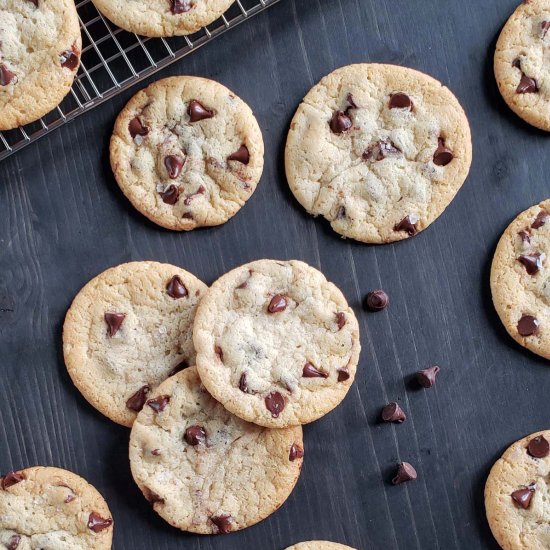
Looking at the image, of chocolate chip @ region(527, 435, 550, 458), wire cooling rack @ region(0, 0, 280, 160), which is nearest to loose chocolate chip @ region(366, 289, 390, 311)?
chocolate chip @ region(527, 435, 550, 458)

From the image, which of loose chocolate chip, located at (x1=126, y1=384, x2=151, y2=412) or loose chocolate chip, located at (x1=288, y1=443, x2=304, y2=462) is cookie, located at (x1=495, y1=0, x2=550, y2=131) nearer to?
loose chocolate chip, located at (x1=288, y1=443, x2=304, y2=462)

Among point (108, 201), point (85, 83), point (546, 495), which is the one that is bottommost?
point (546, 495)

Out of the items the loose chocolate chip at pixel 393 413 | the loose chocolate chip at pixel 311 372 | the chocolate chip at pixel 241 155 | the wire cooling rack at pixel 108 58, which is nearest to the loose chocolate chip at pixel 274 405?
the loose chocolate chip at pixel 311 372

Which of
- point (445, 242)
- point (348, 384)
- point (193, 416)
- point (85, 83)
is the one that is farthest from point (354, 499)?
point (85, 83)

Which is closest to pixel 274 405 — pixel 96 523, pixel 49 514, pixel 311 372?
pixel 311 372

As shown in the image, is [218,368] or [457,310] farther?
[457,310]

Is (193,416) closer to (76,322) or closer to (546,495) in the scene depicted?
(76,322)

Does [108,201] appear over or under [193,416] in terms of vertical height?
over
